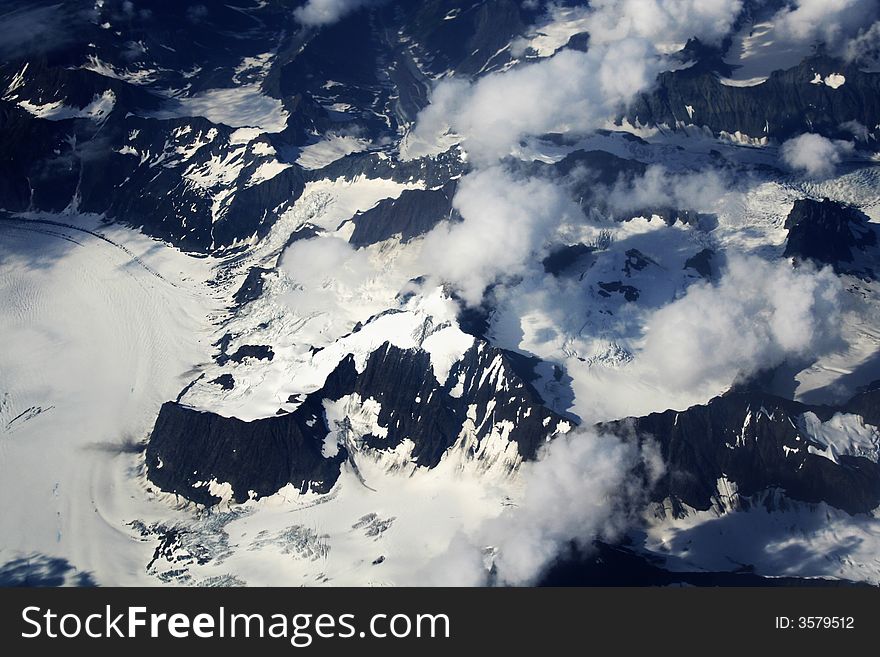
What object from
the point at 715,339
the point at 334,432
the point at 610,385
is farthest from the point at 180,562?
the point at 715,339

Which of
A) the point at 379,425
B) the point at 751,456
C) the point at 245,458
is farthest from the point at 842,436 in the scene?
the point at 245,458

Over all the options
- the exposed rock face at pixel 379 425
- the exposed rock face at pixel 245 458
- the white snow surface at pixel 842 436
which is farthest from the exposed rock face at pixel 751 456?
the exposed rock face at pixel 245 458

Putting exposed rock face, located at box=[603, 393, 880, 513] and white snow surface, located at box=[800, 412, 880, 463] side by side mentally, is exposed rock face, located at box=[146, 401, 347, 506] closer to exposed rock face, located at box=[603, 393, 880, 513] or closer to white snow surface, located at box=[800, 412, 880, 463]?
exposed rock face, located at box=[603, 393, 880, 513]

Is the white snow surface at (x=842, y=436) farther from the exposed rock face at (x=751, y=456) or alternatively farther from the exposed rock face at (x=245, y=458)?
the exposed rock face at (x=245, y=458)

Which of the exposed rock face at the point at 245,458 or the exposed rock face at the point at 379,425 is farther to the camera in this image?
the exposed rock face at the point at 245,458

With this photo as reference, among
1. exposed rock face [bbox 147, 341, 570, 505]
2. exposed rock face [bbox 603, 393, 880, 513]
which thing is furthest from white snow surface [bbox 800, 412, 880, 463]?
exposed rock face [bbox 147, 341, 570, 505]

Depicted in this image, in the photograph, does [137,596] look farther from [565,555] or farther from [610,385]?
[610,385]
